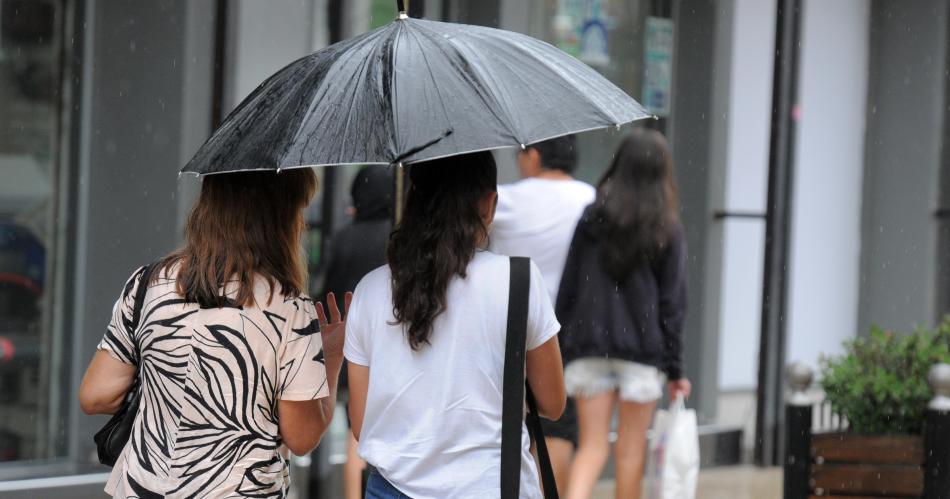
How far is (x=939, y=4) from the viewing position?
10469 mm

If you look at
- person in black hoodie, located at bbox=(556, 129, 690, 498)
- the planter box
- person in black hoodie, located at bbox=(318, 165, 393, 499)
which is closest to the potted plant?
the planter box

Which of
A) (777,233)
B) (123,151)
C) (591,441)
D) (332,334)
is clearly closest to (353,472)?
(591,441)

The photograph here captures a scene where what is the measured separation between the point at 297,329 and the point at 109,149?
448cm

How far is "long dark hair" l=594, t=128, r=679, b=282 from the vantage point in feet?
19.0

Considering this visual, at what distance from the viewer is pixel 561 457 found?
5977 millimetres

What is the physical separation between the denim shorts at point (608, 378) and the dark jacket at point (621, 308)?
0.04m

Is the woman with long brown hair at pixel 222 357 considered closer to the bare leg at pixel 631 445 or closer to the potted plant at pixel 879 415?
the bare leg at pixel 631 445

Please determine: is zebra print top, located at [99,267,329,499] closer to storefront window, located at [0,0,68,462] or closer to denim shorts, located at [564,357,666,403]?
denim shorts, located at [564,357,666,403]

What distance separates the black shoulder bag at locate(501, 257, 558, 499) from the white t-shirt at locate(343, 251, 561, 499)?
0.08ft

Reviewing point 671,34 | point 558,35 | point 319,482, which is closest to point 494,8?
point 558,35

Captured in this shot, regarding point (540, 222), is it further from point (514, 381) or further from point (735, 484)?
point (735, 484)

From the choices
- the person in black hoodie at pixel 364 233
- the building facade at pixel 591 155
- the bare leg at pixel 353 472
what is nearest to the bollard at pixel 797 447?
the bare leg at pixel 353 472

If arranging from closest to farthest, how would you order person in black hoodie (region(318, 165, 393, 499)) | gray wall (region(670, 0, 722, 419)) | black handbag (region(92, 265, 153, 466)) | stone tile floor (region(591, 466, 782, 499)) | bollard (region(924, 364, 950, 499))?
black handbag (region(92, 265, 153, 466)) → bollard (region(924, 364, 950, 499)) → person in black hoodie (region(318, 165, 393, 499)) → stone tile floor (region(591, 466, 782, 499)) → gray wall (region(670, 0, 722, 419))

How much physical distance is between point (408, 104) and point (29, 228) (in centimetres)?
465
